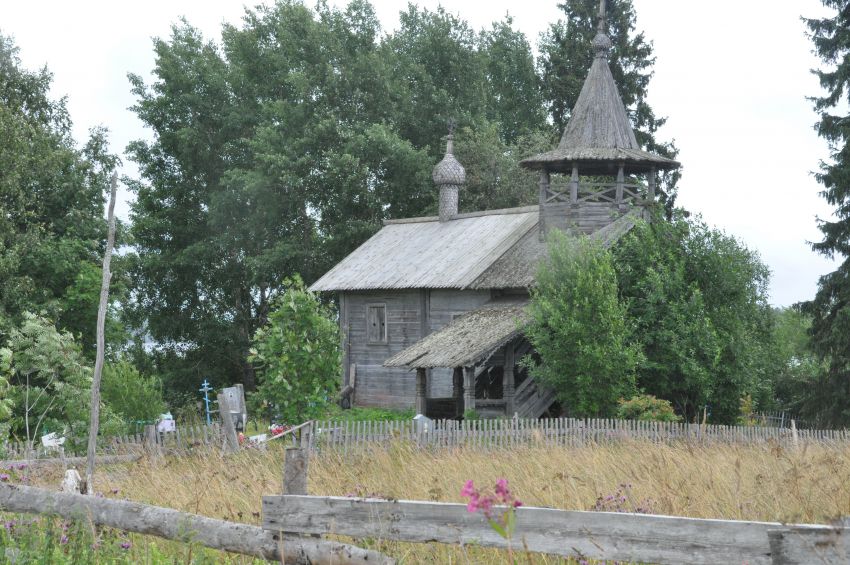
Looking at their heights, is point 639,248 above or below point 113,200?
above

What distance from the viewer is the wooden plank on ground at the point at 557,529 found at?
4.88m

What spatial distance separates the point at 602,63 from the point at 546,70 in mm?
14265

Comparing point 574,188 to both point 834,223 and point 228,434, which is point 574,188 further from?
point 228,434

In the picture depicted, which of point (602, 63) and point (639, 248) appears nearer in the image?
point (639, 248)

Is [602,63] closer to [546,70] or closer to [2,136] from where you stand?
[546,70]

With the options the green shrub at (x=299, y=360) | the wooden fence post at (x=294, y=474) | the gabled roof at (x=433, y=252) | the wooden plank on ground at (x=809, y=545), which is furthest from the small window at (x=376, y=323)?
the wooden plank on ground at (x=809, y=545)

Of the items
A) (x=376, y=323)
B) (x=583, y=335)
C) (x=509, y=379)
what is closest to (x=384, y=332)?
(x=376, y=323)

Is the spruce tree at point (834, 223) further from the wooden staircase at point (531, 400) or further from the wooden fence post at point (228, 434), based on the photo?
the wooden fence post at point (228, 434)

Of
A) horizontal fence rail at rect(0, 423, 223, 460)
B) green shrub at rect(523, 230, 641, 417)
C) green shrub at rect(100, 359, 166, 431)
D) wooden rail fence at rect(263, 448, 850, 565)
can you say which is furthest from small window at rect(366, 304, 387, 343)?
wooden rail fence at rect(263, 448, 850, 565)

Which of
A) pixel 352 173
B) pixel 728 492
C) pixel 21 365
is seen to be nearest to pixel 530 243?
pixel 352 173

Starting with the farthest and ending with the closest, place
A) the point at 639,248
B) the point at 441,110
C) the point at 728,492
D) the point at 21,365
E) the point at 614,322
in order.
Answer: the point at 441,110, the point at 639,248, the point at 614,322, the point at 21,365, the point at 728,492

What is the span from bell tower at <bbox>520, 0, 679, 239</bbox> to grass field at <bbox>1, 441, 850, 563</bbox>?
15.5 m

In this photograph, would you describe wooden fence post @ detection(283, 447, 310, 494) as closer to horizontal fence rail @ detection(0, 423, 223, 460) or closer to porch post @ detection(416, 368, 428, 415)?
horizontal fence rail @ detection(0, 423, 223, 460)

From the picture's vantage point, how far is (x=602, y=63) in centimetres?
2955
